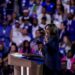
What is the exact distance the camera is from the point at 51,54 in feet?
6.69

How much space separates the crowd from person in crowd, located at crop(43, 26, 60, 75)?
71cm

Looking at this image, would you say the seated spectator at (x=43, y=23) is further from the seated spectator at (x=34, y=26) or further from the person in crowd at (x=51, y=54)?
the person in crowd at (x=51, y=54)

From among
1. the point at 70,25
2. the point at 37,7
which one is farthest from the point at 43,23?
the point at 70,25

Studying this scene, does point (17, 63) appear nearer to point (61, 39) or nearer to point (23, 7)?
point (61, 39)

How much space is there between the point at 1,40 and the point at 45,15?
0.69 m

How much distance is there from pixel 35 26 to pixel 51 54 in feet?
3.96

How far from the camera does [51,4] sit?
3100 millimetres

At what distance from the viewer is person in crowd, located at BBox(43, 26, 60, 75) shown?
1.97 metres

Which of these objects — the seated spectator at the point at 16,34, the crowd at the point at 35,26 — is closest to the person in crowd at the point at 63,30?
the crowd at the point at 35,26

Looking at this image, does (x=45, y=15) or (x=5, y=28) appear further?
(x=5, y=28)

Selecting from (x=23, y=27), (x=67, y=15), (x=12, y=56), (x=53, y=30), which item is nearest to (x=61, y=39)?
(x=67, y=15)

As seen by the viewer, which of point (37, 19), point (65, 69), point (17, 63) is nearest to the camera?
point (17, 63)

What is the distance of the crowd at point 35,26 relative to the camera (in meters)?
3.00

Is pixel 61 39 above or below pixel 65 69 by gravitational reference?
above
